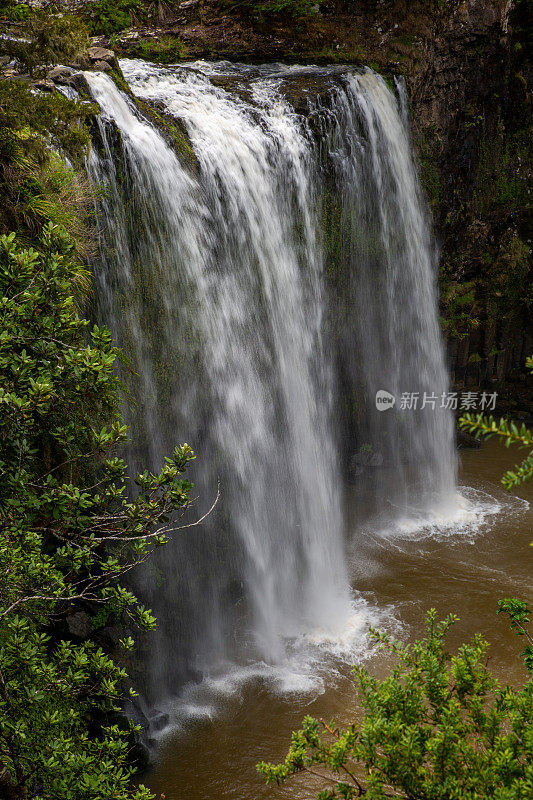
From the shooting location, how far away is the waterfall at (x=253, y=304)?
7.53 metres

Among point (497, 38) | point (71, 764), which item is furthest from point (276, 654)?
point (497, 38)

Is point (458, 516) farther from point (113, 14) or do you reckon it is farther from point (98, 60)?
point (113, 14)

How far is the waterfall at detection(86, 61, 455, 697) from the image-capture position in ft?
24.7

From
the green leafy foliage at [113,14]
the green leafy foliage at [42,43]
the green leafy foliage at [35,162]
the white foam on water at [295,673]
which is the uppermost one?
the green leafy foliage at [113,14]

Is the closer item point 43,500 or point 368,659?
point 43,500

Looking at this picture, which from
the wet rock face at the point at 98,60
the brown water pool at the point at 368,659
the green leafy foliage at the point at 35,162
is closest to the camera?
the green leafy foliage at the point at 35,162

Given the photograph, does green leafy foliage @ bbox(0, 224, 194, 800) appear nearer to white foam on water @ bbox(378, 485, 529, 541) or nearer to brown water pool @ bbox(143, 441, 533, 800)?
brown water pool @ bbox(143, 441, 533, 800)

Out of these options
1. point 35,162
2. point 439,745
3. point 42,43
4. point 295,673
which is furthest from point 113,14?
point 439,745

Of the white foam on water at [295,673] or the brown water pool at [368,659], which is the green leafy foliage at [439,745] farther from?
the white foam on water at [295,673]

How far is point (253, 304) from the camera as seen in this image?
8.83 m

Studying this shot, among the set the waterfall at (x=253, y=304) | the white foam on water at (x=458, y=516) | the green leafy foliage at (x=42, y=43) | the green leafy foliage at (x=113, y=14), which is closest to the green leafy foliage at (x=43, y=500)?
the green leafy foliage at (x=42, y=43)

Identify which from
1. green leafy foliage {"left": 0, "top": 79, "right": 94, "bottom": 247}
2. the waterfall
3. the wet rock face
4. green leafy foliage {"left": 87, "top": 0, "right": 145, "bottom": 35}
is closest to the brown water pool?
the waterfall

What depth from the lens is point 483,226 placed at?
535 inches

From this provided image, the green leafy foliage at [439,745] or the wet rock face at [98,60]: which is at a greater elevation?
the wet rock face at [98,60]
